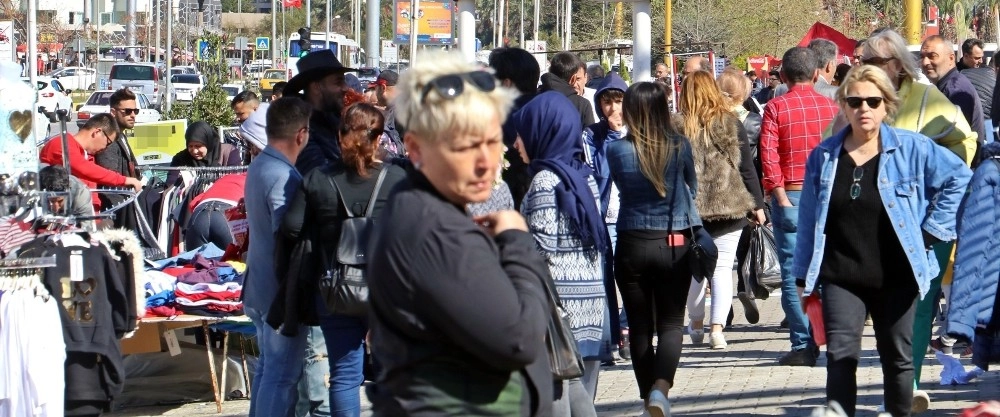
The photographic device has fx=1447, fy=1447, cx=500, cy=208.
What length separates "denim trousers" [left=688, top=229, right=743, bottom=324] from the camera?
913cm

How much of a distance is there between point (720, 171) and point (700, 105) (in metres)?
0.45

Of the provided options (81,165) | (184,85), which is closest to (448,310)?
(81,165)

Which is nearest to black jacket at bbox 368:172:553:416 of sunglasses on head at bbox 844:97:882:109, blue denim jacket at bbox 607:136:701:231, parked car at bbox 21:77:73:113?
sunglasses on head at bbox 844:97:882:109

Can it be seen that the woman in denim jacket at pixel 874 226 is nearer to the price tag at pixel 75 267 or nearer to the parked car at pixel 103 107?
the price tag at pixel 75 267

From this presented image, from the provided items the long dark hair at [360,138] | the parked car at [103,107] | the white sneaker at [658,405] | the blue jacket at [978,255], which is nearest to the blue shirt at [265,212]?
the long dark hair at [360,138]

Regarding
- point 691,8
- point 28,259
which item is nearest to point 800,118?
point 28,259

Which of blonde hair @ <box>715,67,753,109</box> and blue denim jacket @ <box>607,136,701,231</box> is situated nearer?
blue denim jacket @ <box>607,136,701,231</box>

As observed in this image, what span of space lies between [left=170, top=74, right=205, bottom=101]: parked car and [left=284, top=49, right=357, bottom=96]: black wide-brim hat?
147 ft

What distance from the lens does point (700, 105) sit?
8508 mm

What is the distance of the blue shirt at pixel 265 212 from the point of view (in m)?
6.01

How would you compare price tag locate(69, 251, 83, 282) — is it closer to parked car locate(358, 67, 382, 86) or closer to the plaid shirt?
parked car locate(358, 67, 382, 86)

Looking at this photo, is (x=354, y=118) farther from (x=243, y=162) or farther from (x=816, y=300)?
(x=243, y=162)

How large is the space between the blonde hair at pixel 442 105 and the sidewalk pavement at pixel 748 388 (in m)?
4.69

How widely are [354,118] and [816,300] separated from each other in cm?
203
